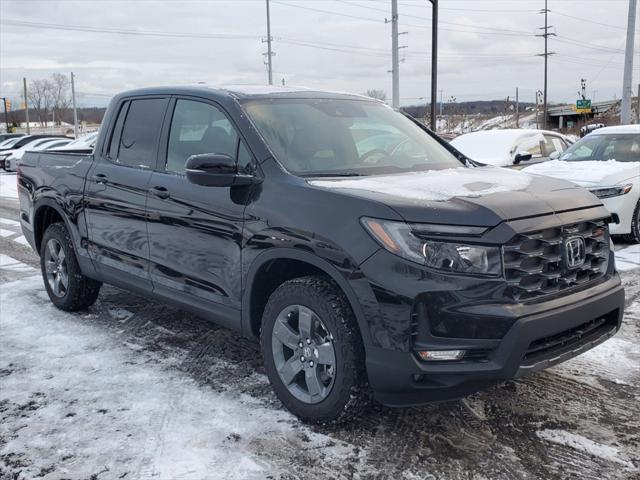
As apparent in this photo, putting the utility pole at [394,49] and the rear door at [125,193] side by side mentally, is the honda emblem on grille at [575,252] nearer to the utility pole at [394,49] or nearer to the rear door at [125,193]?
the rear door at [125,193]

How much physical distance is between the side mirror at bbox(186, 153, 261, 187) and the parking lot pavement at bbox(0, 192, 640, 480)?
1.30 meters

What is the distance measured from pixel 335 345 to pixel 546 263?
111 cm

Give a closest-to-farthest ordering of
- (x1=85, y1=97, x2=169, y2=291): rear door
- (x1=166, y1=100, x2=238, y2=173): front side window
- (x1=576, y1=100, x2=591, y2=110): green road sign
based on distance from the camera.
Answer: (x1=166, y1=100, x2=238, y2=173): front side window < (x1=85, y1=97, x2=169, y2=291): rear door < (x1=576, y1=100, x2=591, y2=110): green road sign

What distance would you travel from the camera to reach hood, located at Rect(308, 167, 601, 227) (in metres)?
3.06

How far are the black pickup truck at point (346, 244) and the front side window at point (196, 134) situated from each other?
0.01 m

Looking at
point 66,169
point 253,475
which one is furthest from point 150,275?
point 253,475

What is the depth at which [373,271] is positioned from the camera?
308 cm

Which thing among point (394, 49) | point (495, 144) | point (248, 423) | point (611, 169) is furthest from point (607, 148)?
point (394, 49)

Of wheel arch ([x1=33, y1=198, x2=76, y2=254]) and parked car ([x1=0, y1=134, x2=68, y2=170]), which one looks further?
parked car ([x1=0, y1=134, x2=68, y2=170])

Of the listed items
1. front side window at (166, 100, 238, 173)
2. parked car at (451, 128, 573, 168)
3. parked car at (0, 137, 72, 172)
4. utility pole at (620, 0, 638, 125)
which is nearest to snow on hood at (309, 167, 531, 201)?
front side window at (166, 100, 238, 173)

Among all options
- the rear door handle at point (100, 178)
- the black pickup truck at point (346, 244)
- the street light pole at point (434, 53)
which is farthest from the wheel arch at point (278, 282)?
the street light pole at point (434, 53)

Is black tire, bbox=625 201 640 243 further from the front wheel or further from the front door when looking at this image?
the front door

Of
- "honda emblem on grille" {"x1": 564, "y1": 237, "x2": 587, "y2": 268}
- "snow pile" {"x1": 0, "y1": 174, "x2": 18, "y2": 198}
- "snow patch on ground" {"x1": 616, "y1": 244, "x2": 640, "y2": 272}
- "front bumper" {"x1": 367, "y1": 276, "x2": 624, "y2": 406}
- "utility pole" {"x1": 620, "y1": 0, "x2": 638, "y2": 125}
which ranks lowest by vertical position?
"snow patch on ground" {"x1": 616, "y1": 244, "x2": 640, "y2": 272}

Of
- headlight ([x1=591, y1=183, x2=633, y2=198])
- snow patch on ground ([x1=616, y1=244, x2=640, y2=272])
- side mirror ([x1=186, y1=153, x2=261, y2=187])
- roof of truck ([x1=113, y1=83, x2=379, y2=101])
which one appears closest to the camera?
side mirror ([x1=186, y1=153, x2=261, y2=187])
